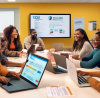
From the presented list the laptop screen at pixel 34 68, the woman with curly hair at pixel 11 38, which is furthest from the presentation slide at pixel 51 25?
the laptop screen at pixel 34 68

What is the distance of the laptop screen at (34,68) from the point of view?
1088 millimetres

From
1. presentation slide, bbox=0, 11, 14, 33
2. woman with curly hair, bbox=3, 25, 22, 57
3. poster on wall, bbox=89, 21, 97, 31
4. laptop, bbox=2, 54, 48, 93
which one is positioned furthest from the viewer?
poster on wall, bbox=89, 21, 97, 31

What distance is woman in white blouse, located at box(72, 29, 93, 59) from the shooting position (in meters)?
2.79

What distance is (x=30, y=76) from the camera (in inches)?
46.3

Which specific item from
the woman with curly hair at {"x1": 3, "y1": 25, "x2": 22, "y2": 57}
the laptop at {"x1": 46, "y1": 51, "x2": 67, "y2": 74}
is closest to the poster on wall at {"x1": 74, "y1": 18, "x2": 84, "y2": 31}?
the woman with curly hair at {"x1": 3, "y1": 25, "x2": 22, "y2": 57}

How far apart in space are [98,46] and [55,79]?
89cm

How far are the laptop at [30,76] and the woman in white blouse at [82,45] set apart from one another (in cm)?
169

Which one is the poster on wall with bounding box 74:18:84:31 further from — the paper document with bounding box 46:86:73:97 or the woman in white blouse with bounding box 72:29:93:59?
the paper document with bounding box 46:86:73:97

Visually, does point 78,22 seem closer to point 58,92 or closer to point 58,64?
point 58,64

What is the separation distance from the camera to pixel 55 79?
1.37 metres

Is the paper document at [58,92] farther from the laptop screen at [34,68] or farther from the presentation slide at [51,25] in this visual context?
the presentation slide at [51,25]

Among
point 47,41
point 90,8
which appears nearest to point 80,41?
point 47,41

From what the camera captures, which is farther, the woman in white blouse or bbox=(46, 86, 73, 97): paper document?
the woman in white blouse

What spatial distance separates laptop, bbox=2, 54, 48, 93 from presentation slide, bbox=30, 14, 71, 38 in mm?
4297
